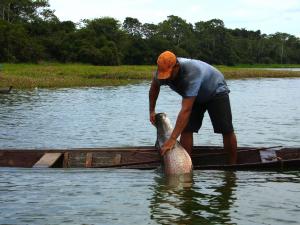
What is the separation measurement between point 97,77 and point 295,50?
447ft

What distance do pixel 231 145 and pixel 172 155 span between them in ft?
3.97

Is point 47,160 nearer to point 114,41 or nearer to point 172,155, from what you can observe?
point 172,155

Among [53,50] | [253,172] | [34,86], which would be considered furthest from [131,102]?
[53,50]

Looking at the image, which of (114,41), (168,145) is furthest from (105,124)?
(114,41)

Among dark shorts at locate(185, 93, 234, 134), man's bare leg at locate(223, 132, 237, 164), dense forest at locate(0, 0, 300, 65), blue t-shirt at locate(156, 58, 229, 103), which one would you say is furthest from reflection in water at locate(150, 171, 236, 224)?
dense forest at locate(0, 0, 300, 65)

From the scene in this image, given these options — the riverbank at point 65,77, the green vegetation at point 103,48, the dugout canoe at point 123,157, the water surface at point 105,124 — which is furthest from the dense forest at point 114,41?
the dugout canoe at point 123,157

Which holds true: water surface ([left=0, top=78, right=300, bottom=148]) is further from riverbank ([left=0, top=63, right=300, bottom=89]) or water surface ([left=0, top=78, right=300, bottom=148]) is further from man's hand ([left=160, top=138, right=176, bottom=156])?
riverbank ([left=0, top=63, right=300, bottom=89])

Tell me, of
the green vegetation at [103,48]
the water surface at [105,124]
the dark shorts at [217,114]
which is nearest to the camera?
the dark shorts at [217,114]

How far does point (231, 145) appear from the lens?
9.45 m

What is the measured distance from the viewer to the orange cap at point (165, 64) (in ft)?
26.7

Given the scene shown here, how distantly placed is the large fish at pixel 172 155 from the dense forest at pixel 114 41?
2596 inches

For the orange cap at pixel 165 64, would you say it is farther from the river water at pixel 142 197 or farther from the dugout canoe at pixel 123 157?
the dugout canoe at pixel 123 157

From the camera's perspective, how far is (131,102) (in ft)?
106

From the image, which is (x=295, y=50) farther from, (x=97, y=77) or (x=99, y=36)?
(x=97, y=77)
